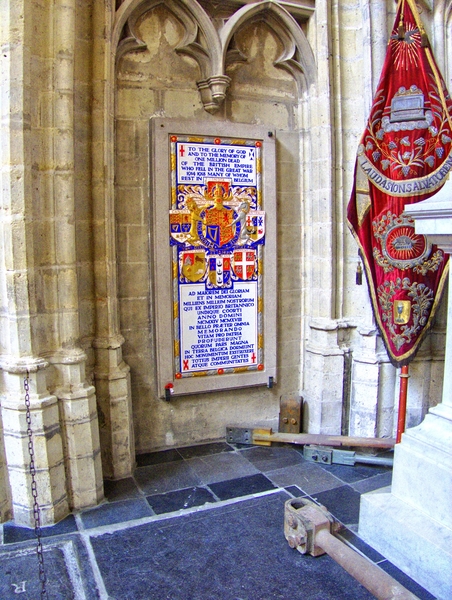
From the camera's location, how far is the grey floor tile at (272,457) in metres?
3.65

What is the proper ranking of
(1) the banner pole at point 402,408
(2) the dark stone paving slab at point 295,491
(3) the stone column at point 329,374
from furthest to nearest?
(3) the stone column at point 329,374 → (1) the banner pole at point 402,408 → (2) the dark stone paving slab at point 295,491

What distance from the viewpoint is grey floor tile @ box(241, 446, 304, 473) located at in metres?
3.65

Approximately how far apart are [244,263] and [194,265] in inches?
15.5

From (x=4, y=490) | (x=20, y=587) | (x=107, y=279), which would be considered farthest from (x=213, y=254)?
(x=20, y=587)

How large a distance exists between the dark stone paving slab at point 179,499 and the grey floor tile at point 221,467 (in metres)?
0.16

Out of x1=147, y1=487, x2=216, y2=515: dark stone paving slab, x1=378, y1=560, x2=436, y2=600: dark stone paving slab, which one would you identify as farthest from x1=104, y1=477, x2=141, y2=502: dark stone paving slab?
x1=378, y1=560, x2=436, y2=600: dark stone paving slab

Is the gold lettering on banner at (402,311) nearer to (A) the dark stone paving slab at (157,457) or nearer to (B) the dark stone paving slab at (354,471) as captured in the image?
(B) the dark stone paving slab at (354,471)

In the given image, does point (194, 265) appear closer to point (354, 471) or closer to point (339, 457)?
point (339, 457)

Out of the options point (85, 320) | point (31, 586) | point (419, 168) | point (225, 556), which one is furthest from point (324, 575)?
point (419, 168)

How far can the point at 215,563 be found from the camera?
8.46ft

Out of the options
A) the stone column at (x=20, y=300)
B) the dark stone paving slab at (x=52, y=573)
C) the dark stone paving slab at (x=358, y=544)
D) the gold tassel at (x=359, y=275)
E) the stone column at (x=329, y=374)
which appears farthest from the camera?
the stone column at (x=329, y=374)

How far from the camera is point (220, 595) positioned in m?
2.36

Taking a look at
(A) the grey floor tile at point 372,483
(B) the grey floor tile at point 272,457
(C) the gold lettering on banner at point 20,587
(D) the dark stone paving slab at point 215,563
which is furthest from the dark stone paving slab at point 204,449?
(C) the gold lettering on banner at point 20,587

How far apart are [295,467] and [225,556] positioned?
43.5 inches
